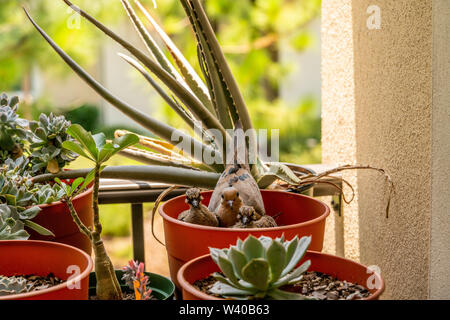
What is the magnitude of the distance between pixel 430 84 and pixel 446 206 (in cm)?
15

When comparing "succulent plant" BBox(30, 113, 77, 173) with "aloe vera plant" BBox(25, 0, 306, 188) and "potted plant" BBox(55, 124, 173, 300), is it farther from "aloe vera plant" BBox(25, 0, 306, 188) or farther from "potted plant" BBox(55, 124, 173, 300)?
"potted plant" BBox(55, 124, 173, 300)

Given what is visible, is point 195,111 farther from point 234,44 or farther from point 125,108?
point 234,44

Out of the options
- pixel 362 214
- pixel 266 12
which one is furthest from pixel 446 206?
pixel 266 12

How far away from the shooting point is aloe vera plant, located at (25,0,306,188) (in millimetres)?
624

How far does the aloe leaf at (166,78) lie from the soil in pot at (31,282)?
0.87ft

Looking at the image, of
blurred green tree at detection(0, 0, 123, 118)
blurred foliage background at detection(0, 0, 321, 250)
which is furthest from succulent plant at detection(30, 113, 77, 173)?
blurred green tree at detection(0, 0, 123, 118)

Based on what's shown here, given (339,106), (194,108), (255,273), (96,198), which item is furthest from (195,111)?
(339,106)

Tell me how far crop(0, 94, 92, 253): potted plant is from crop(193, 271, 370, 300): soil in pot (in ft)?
0.80

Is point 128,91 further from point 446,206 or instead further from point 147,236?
point 446,206

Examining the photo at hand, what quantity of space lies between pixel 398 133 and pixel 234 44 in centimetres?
225

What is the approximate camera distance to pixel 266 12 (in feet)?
8.85

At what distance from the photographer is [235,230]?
543 mm
